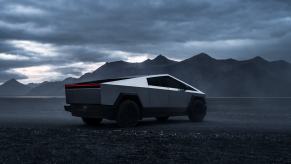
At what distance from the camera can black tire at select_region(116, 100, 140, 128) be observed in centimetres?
1092

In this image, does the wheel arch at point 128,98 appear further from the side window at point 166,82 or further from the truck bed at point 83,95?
the side window at point 166,82

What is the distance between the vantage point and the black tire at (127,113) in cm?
1092

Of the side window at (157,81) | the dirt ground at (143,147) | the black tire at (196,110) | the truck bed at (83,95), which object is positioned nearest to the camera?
the dirt ground at (143,147)

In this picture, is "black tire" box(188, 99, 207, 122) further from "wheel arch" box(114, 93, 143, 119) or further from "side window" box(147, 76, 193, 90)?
"wheel arch" box(114, 93, 143, 119)

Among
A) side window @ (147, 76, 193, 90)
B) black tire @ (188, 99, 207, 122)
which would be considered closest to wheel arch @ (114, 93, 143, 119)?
side window @ (147, 76, 193, 90)

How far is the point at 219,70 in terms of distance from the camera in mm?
195500

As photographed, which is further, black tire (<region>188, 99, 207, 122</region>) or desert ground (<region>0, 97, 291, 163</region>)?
black tire (<region>188, 99, 207, 122</region>)

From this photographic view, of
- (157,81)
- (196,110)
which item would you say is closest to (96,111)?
(157,81)

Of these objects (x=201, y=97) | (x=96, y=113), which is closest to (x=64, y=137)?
(x=96, y=113)

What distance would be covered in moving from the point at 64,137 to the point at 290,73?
175 meters

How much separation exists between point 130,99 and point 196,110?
9.78ft

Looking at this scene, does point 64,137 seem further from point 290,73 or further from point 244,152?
point 290,73

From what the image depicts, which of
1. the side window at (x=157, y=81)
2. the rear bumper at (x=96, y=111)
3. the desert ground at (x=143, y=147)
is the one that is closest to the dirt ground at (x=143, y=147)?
the desert ground at (x=143, y=147)

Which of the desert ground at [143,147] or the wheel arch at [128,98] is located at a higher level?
the wheel arch at [128,98]
